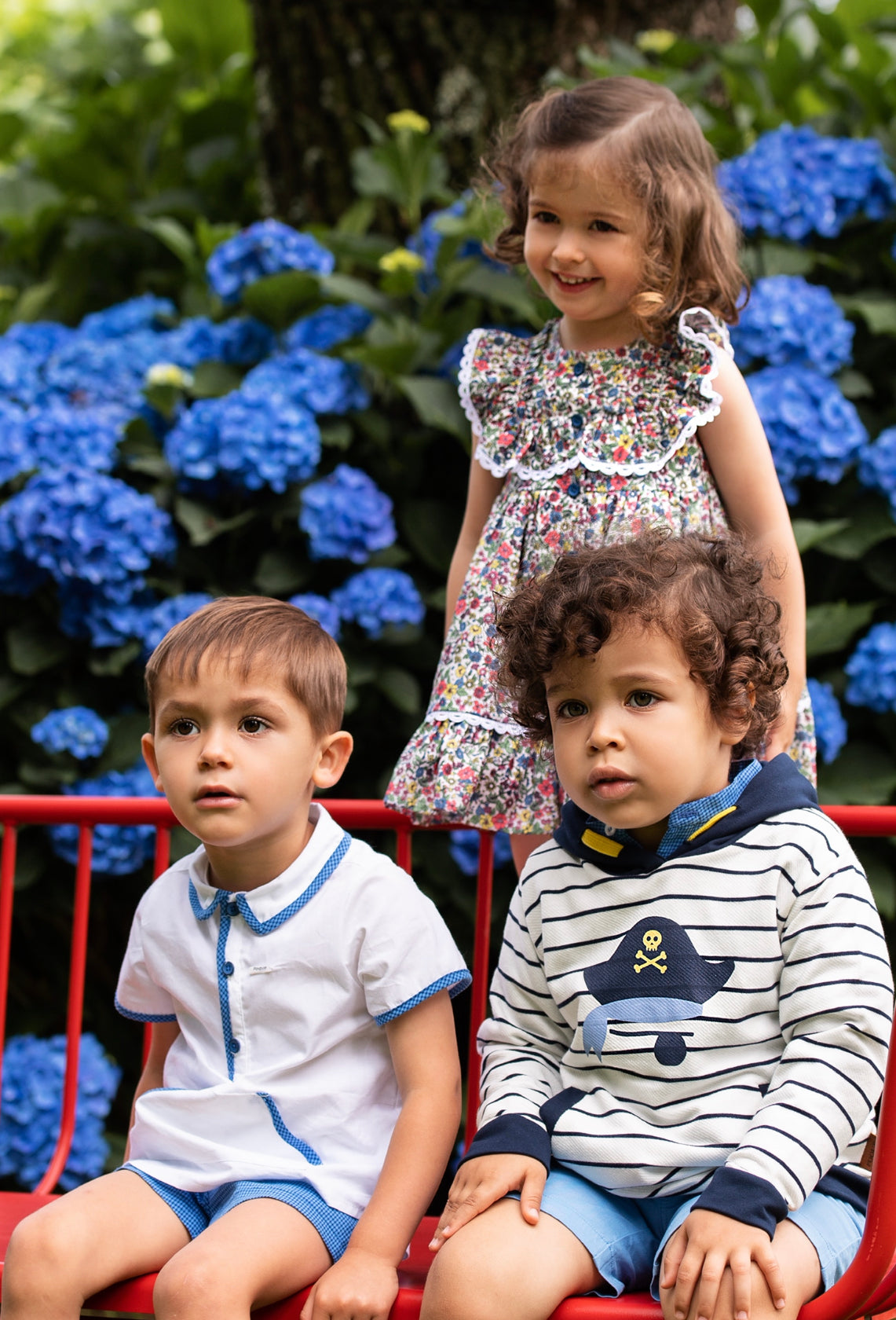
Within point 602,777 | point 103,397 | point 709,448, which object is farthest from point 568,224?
point 103,397

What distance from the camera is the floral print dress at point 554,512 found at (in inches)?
82.4

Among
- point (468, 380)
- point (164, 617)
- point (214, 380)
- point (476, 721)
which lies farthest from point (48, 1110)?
point (468, 380)

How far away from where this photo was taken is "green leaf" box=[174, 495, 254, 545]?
3105 mm

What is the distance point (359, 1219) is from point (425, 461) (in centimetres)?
203

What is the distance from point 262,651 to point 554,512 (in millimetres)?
573

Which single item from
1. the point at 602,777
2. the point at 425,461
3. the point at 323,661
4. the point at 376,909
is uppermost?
the point at 425,461

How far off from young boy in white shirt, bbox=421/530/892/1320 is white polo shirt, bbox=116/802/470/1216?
16 cm

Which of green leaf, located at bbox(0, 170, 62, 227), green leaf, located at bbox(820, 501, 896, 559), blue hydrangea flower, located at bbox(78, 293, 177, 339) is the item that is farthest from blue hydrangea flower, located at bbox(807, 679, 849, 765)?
green leaf, located at bbox(0, 170, 62, 227)

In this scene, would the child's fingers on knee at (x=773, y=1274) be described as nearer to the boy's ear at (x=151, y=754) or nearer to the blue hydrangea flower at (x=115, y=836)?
the boy's ear at (x=151, y=754)

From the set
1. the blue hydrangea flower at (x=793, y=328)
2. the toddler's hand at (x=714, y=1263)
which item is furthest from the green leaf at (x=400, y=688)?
the toddler's hand at (x=714, y=1263)

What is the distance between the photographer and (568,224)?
2.08 metres

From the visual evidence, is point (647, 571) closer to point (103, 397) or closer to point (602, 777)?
point (602, 777)

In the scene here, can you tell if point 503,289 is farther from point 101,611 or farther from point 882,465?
point 101,611

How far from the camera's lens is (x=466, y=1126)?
2143mm
